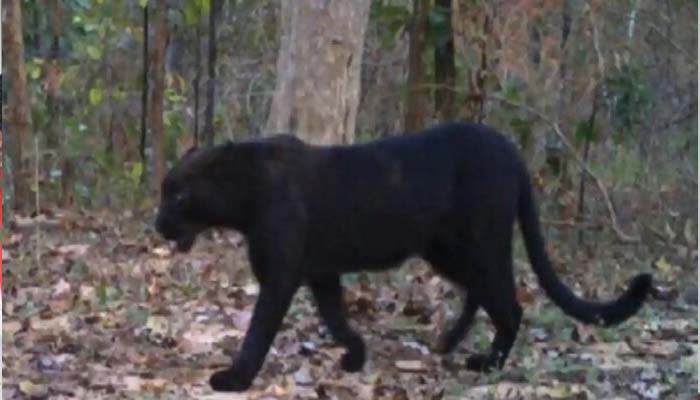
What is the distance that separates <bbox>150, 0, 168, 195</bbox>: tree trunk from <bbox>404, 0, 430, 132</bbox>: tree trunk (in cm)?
200

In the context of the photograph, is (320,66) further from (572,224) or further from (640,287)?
(572,224)

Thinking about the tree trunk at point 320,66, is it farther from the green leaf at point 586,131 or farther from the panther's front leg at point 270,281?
the green leaf at point 586,131

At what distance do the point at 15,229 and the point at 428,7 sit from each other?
3.32 m

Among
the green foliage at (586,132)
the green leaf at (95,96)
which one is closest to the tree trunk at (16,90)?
the green leaf at (95,96)

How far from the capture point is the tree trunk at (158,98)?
11.7 meters

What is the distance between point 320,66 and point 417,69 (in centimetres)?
313

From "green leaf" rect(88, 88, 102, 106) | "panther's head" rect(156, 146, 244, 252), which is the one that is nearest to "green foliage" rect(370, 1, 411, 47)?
"green leaf" rect(88, 88, 102, 106)

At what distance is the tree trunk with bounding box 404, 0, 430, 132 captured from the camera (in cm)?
1090

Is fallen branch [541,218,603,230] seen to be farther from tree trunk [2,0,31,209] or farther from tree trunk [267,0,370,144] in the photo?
tree trunk [2,0,31,209]

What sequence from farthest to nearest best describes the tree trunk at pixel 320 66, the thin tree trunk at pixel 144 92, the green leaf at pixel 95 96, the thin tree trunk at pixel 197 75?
the green leaf at pixel 95 96
the thin tree trunk at pixel 197 75
the thin tree trunk at pixel 144 92
the tree trunk at pixel 320 66

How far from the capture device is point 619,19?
37.3 feet

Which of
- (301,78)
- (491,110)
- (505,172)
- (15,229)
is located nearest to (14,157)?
(15,229)

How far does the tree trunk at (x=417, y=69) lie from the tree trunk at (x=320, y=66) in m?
2.78

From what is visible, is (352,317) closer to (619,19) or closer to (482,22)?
(482,22)
